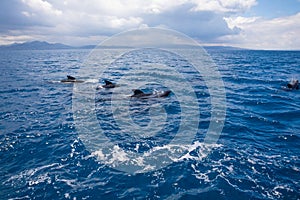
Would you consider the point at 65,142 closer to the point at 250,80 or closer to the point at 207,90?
the point at 207,90

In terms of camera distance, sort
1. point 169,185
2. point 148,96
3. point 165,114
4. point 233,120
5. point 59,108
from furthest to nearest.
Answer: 1. point 148,96
2. point 59,108
3. point 165,114
4. point 233,120
5. point 169,185

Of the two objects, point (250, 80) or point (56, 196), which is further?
point (250, 80)

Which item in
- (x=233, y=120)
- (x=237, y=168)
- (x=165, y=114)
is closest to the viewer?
(x=237, y=168)

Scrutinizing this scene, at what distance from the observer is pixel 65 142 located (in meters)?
13.9

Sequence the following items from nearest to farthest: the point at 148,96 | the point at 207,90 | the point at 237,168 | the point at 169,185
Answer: the point at 169,185, the point at 237,168, the point at 148,96, the point at 207,90

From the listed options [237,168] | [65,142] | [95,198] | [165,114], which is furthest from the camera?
[165,114]

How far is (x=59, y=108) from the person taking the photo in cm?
2100

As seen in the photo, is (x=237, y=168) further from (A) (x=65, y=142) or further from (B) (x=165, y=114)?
(A) (x=65, y=142)

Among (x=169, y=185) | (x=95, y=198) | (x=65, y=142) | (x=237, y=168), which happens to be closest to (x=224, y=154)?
(x=237, y=168)

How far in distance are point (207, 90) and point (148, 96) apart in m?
9.44

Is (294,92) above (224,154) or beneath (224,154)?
above

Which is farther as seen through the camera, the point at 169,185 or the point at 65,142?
the point at 65,142

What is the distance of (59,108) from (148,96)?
901 cm

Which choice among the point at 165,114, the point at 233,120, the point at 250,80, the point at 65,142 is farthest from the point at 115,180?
the point at 250,80
